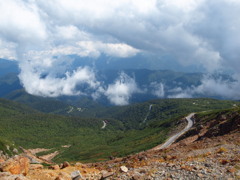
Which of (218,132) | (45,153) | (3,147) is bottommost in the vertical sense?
(45,153)

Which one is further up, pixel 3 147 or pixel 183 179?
pixel 183 179

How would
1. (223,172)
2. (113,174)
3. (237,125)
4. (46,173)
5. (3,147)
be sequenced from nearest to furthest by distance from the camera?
(223,172) < (113,174) < (46,173) < (237,125) < (3,147)

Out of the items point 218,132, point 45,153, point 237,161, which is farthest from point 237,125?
point 45,153

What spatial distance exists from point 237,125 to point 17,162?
52.6 metres

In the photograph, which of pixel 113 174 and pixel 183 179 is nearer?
pixel 183 179

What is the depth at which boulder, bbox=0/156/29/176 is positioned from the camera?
79.2 feet

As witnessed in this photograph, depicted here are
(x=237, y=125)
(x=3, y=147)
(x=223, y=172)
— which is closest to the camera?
(x=223, y=172)

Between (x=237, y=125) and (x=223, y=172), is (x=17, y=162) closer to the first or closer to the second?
(x=223, y=172)

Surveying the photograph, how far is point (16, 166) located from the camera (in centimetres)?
2467

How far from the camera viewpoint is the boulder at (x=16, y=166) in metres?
24.1

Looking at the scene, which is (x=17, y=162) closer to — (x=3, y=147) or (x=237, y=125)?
(x=237, y=125)

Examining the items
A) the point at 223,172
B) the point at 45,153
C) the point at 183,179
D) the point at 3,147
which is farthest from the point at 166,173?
the point at 45,153

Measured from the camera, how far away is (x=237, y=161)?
24.2m

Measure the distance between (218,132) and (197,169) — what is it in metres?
43.6
